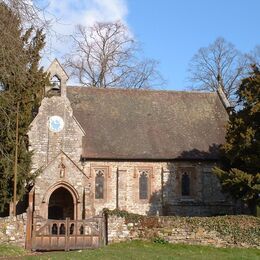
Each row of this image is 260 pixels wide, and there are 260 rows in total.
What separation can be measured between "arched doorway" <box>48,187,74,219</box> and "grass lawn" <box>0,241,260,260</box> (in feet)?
31.4

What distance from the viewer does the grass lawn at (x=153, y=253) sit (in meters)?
16.6

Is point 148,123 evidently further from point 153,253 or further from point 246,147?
point 153,253

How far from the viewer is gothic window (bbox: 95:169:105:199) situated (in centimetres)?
3019

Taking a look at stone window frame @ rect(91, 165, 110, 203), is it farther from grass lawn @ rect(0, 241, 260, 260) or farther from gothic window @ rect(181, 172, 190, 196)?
grass lawn @ rect(0, 241, 260, 260)

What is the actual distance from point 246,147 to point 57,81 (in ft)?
42.8

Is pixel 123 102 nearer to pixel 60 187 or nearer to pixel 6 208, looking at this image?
pixel 60 187

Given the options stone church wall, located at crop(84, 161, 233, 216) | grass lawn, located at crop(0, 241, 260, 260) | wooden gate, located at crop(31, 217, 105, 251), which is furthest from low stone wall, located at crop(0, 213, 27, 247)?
stone church wall, located at crop(84, 161, 233, 216)

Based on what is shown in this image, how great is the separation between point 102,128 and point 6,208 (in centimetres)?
909

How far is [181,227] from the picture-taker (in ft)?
70.9

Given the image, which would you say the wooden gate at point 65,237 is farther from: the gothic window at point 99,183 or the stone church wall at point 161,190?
the gothic window at point 99,183

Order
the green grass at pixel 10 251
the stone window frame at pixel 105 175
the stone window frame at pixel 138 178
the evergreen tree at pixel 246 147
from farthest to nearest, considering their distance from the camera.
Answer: the stone window frame at pixel 138 178 < the stone window frame at pixel 105 175 < the evergreen tree at pixel 246 147 < the green grass at pixel 10 251

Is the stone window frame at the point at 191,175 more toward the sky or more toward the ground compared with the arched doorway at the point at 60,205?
more toward the sky

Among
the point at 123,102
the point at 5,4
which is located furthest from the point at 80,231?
the point at 5,4

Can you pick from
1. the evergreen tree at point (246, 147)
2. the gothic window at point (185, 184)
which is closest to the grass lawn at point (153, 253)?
the evergreen tree at point (246, 147)
